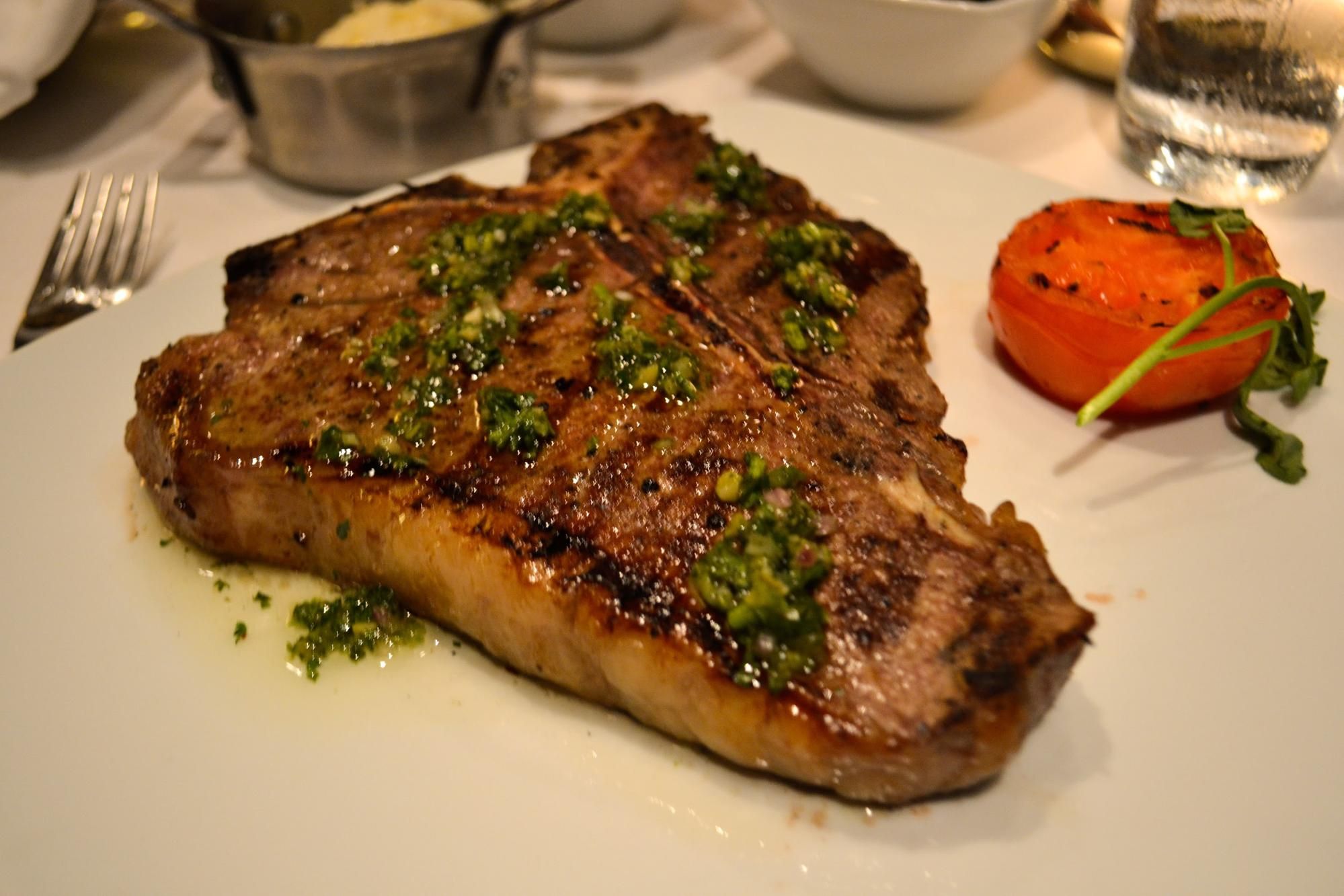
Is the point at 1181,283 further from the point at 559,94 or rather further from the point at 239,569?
the point at 559,94

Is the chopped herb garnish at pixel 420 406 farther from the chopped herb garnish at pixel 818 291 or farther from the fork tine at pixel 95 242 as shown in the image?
the fork tine at pixel 95 242

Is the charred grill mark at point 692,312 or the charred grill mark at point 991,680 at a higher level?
the charred grill mark at point 692,312

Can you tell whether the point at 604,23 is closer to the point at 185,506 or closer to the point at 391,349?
the point at 391,349

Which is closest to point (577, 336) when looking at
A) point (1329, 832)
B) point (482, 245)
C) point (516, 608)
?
point (482, 245)

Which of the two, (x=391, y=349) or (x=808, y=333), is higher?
(x=391, y=349)

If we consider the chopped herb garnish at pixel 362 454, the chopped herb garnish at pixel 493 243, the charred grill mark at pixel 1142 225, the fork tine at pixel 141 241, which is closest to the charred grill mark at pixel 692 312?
the chopped herb garnish at pixel 493 243

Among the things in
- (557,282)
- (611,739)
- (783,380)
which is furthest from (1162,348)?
(611,739)
